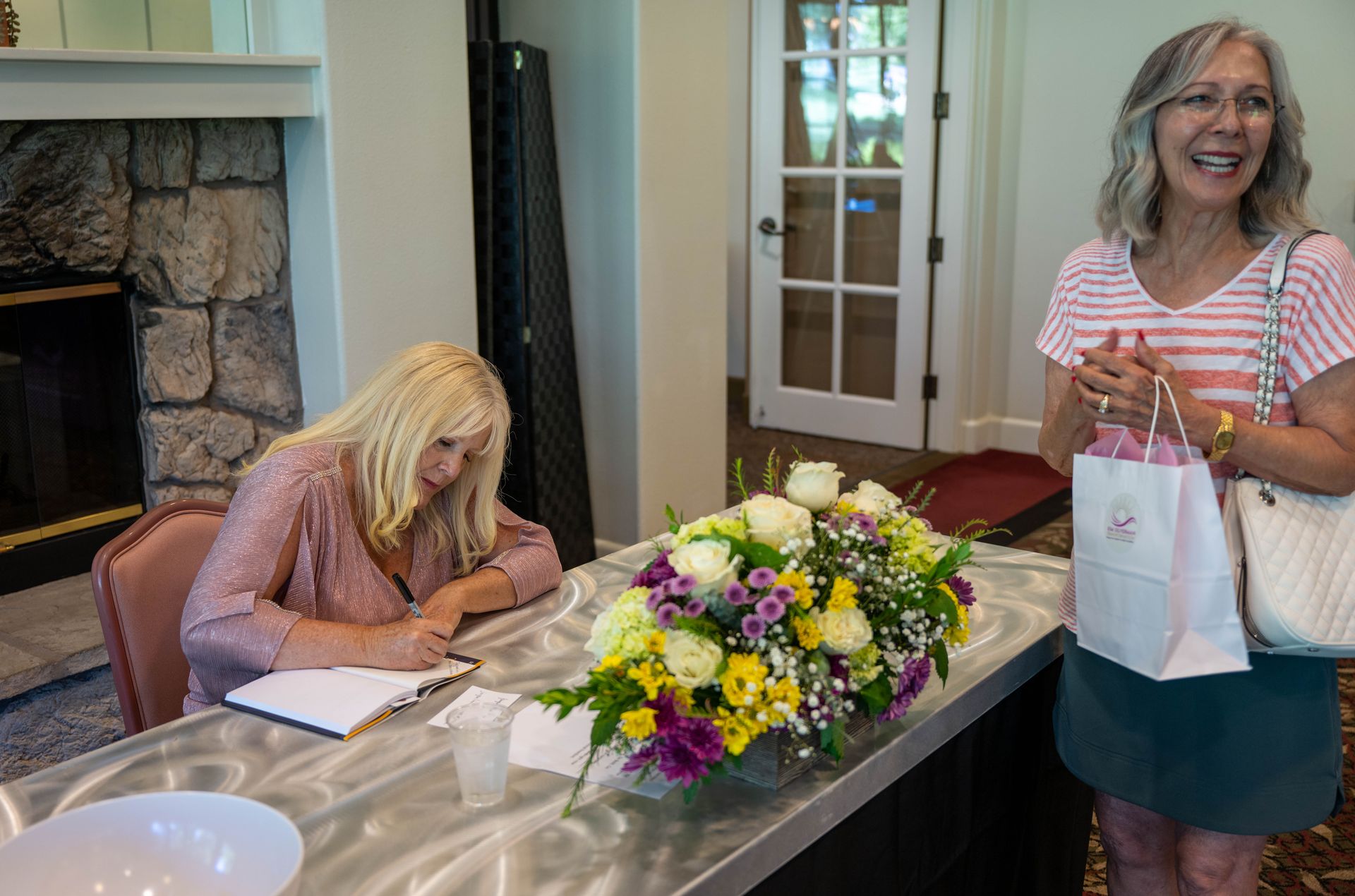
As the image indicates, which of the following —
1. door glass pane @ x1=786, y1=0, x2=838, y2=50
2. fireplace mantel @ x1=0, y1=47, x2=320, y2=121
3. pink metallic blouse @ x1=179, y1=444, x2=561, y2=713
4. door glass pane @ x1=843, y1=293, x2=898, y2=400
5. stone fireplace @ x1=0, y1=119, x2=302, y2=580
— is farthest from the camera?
door glass pane @ x1=843, y1=293, x2=898, y2=400

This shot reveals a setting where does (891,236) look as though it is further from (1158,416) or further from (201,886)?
(201,886)

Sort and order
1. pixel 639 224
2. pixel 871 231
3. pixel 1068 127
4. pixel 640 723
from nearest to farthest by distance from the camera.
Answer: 1. pixel 640 723
2. pixel 639 224
3. pixel 1068 127
4. pixel 871 231

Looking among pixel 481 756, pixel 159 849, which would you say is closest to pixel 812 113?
pixel 481 756

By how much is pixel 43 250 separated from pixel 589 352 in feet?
5.22

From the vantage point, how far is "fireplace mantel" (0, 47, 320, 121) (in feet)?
7.71

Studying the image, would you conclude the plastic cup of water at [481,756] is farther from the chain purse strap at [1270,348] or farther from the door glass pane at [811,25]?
the door glass pane at [811,25]

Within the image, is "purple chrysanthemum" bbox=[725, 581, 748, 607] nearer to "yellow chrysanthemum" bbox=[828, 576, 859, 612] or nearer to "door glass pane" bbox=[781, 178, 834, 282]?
"yellow chrysanthemum" bbox=[828, 576, 859, 612]

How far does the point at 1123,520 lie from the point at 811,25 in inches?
175

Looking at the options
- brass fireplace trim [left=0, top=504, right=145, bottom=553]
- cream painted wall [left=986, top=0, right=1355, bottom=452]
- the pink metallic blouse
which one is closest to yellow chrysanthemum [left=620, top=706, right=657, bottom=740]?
the pink metallic blouse

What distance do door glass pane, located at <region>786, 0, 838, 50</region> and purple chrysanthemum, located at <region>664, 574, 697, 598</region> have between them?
4.58 m

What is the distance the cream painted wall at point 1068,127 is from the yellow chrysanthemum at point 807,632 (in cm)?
415

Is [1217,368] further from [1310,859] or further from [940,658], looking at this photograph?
[1310,859]

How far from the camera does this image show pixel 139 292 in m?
2.83

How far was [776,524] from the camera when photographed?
126 cm
